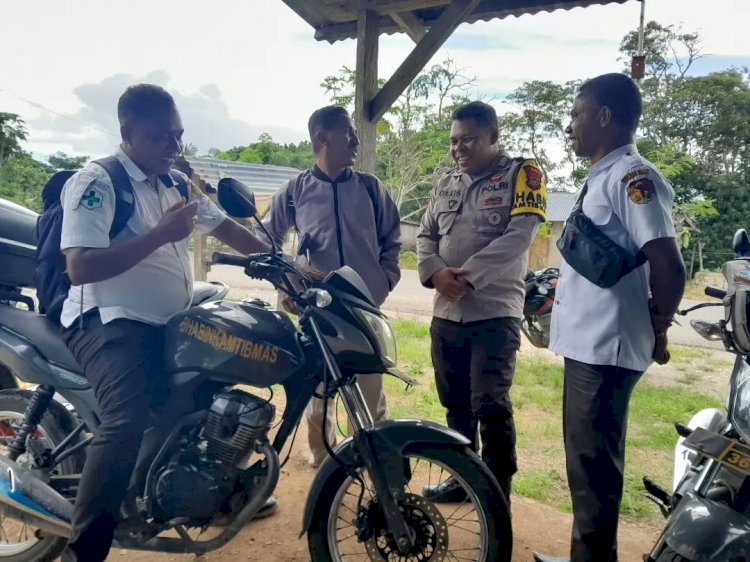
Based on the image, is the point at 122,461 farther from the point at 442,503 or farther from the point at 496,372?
the point at 496,372

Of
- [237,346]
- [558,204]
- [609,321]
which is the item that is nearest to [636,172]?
[609,321]

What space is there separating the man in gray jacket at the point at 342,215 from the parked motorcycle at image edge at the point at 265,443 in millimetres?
736

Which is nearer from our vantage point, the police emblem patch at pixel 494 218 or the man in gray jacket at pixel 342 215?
the police emblem patch at pixel 494 218

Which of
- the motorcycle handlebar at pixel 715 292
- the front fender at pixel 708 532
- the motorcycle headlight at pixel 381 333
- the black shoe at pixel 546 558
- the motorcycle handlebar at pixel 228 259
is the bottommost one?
the black shoe at pixel 546 558

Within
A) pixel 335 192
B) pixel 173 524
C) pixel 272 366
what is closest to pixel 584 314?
pixel 272 366

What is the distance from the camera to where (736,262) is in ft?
6.21

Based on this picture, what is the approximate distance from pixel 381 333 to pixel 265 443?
586 mm

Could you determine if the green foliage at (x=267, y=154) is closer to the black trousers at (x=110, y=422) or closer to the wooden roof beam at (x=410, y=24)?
the wooden roof beam at (x=410, y=24)

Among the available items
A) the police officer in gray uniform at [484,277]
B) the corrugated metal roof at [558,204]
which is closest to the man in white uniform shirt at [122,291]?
the police officer in gray uniform at [484,277]

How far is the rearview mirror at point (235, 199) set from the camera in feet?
5.91

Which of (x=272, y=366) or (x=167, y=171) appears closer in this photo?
(x=272, y=366)

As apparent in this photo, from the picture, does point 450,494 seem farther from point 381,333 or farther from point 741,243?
point 741,243

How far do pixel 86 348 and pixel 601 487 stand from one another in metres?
1.88

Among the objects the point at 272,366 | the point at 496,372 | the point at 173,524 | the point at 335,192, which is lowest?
the point at 173,524
